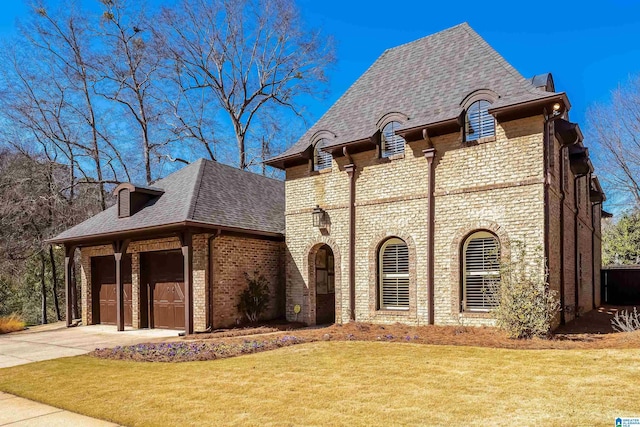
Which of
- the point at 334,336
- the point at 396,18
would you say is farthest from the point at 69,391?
the point at 396,18

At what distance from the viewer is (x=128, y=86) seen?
83.4 feet

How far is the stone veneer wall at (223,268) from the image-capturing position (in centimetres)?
1295

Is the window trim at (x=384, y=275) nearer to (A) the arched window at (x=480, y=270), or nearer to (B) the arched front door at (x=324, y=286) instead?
(A) the arched window at (x=480, y=270)

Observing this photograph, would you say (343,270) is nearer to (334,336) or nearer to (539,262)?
(334,336)

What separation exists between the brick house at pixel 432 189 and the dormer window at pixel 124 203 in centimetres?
523

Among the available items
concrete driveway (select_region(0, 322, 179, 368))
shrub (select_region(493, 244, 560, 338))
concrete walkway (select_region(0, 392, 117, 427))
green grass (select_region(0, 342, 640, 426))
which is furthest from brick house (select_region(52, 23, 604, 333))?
concrete walkway (select_region(0, 392, 117, 427))

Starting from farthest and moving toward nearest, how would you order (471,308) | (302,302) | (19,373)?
(302,302) → (471,308) → (19,373)

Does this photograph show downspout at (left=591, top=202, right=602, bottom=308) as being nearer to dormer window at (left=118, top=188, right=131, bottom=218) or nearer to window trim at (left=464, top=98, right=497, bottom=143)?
window trim at (left=464, top=98, right=497, bottom=143)

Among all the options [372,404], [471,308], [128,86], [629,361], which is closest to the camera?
[372,404]

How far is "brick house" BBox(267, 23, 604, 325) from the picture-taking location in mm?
10484

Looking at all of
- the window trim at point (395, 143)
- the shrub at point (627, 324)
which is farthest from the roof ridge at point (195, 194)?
the shrub at point (627, 324)

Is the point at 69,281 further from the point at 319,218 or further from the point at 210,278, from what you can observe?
the point at 319,218

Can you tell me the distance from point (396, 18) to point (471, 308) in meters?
9.62

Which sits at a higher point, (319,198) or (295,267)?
(319,198)
